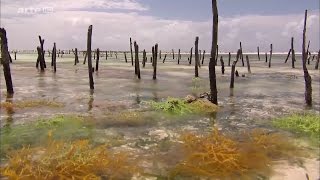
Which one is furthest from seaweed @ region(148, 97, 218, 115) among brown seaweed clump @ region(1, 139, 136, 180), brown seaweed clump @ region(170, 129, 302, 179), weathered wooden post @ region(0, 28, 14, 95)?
weathered wooden post @ region(0, 28, 14, 95)

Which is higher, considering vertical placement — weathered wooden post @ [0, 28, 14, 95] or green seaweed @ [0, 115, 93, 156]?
weathered wooden post @ [0, 28, 14, 95]

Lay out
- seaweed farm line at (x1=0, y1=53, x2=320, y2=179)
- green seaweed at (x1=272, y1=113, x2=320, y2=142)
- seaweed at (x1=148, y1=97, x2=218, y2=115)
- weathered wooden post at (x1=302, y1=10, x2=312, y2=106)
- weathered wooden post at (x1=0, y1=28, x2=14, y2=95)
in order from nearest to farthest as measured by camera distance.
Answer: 1. seaweed farm line at (x1=0, y1=53, x2=320, y2=179)
2. green seaweed at (x1=272, y1=113, x2=320, y2=142)
3. seaweed at (x1=148, y1=97, x2=218, y2=115)
4. weathered wooden post at (x1=302, y1=10, x2=312, y2=106)
5. weathered wooden post at (x1=0, y1=28, x2=14, y2=95)

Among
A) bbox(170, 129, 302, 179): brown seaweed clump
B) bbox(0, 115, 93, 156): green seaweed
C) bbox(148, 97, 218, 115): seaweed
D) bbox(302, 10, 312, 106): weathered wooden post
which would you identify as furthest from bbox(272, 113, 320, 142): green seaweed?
bbox(0, 115, 93, 156): green seaweed

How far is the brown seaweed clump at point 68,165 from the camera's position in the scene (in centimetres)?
736

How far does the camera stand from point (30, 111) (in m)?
15.0

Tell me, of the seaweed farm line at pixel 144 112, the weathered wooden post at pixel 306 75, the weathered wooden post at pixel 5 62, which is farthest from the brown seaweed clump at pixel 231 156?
the weathered wooden post at pixel 5 62

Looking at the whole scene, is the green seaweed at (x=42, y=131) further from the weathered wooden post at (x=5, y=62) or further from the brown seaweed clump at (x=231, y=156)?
the weathered wooden post at (x=5, y=62)

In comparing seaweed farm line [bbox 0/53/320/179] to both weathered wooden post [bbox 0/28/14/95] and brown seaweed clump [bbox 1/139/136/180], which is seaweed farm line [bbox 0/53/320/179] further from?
brown seaweed clump [bbox 1/139/136/180]

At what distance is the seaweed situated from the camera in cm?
1530

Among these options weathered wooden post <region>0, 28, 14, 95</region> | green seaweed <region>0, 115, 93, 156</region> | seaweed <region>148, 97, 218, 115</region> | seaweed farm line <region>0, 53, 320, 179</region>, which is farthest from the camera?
weathered wooden post <region>0, 28, 14, 95</region>

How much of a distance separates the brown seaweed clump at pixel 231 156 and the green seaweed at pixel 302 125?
4.27 feet

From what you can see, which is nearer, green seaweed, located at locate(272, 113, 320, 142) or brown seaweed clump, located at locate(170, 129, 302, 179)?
brown seaweed clump, located at locate(170, 129, 302, 179)

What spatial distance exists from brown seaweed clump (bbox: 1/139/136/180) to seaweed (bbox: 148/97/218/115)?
6523 millimetres

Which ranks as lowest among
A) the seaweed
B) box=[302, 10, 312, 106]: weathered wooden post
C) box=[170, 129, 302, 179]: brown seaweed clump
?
box=[170, 129, 302, 179]: brown seaweed clump
